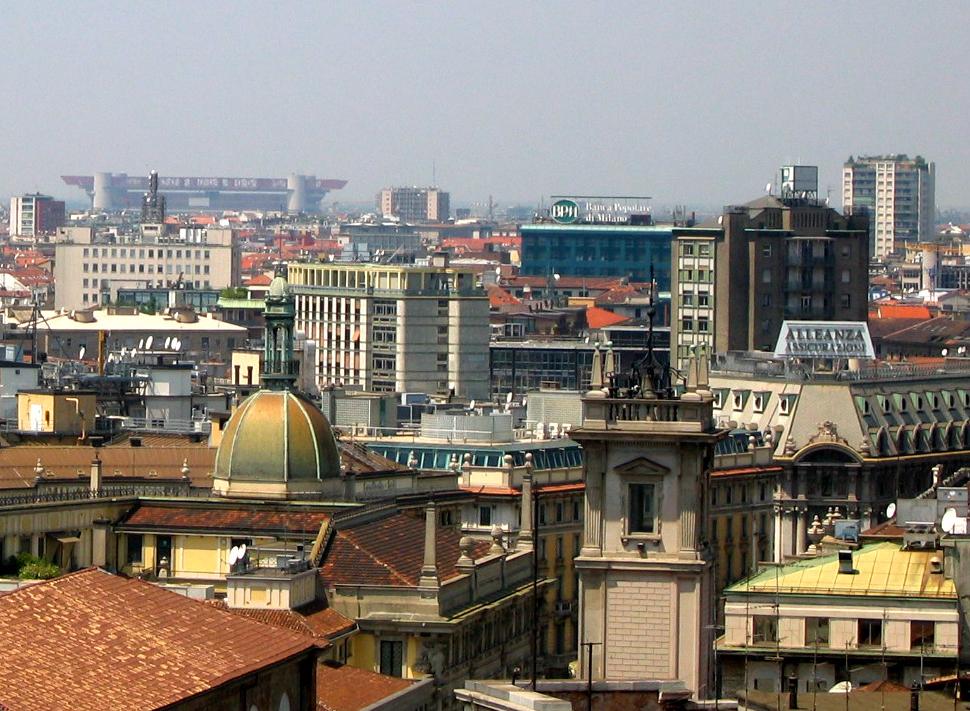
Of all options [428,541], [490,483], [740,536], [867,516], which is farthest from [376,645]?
[867,516]

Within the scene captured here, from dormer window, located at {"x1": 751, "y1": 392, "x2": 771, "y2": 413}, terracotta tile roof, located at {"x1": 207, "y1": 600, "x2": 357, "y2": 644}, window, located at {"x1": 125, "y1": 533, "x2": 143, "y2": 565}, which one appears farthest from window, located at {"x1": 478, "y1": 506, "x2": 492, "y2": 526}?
terracotta tile roof, located at {"x1": 207, "y1": 600, "x2": 357, "y2": 644}

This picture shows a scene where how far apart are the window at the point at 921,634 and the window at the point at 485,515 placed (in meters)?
43.8

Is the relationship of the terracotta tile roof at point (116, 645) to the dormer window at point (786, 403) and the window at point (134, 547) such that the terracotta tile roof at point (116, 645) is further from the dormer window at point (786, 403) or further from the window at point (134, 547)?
the dormer window at point (786, 403)

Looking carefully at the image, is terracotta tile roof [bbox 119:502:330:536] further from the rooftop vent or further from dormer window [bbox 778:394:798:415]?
dormer window [bbox 778:394:798:415]

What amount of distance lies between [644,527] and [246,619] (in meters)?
14.6

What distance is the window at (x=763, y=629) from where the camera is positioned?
8356 cm

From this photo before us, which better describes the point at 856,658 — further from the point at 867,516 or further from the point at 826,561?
the point at 867,516

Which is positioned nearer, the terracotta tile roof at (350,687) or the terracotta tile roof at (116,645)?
the terracotta tile roof at (116,645)

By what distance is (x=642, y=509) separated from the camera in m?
81.0

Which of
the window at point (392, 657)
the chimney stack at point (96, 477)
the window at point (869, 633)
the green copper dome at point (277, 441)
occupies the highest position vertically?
the green copper dome at point (277, 441)

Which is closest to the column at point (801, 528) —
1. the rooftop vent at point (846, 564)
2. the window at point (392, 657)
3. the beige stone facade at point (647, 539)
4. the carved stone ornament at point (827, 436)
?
the carved stone ornament at point (827, 436)

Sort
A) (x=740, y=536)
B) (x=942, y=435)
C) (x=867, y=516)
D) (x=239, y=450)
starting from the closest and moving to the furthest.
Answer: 1. (x=239, y=450)
2. (x=740, y=536)
3. (x=867, y=516)
4. (x=942, y=435)

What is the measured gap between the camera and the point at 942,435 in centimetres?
16462

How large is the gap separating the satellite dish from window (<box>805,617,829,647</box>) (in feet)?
22.8
